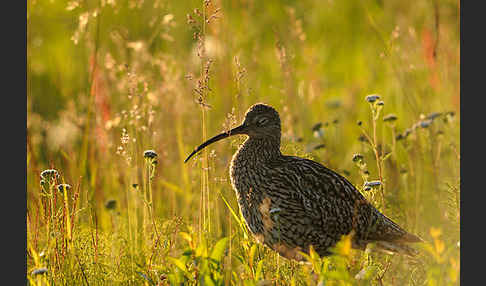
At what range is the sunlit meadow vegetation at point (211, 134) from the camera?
4320 mm

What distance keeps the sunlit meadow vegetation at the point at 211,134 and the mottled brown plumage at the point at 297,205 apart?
115 mm

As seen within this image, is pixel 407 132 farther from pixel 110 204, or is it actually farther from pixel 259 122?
pixel 110 204

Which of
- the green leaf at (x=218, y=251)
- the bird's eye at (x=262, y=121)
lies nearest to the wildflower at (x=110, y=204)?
the bird's eye at (x=262, y=121)

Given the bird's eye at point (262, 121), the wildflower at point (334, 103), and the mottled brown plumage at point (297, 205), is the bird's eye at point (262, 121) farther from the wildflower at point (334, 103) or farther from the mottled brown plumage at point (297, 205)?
the wildflower at point (334, 103)

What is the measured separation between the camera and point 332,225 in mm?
4688

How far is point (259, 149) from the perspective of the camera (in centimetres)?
497

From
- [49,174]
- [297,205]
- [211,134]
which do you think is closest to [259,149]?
[297,205]

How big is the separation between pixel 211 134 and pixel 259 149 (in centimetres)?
171

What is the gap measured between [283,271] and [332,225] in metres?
0.47

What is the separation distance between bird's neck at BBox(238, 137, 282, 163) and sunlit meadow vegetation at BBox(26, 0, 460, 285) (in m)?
0.18

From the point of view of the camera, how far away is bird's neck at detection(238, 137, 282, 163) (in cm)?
494

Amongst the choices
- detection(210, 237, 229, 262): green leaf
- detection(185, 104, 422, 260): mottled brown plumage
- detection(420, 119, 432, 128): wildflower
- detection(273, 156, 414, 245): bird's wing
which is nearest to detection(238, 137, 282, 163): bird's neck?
detection(185, 104, 422, 260): mottled brown plumage

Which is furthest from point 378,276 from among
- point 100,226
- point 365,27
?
point 365,27

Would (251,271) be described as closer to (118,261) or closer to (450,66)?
(118,261)
